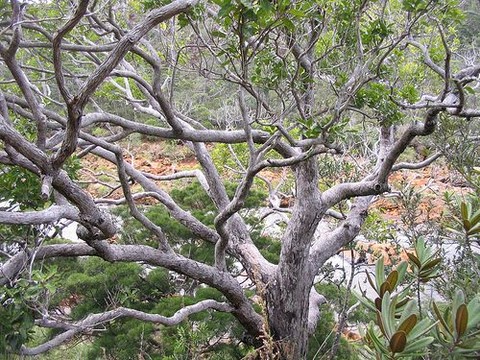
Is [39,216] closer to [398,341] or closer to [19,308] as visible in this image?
[19,308]

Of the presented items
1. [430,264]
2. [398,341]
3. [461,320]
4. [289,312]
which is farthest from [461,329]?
[289,312]

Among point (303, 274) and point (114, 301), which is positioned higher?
point (303, 274)

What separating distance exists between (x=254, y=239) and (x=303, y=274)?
4.91ft

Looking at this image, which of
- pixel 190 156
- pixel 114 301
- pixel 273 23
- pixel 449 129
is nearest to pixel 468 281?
pixel 449 129

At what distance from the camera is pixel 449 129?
2062 mm

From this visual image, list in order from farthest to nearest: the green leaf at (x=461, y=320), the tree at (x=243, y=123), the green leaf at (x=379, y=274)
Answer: the tree at (x=243, y=123) < the green leaf at (x=379, y=274) < the green leaf at (x=461, y=320)

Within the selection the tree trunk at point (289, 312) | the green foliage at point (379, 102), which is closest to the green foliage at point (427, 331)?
the green foliage at point (379, 102)

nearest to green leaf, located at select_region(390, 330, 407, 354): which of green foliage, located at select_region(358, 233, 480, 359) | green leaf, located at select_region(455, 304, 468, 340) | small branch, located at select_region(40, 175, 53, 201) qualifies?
green foliage, located at select_region(358, 233, 480, 359)

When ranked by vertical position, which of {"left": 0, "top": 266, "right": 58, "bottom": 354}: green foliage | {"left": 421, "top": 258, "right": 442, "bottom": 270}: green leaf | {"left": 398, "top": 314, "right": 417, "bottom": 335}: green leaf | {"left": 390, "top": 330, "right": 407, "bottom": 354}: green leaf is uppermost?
{"left": 421, "top": 258, "right": 442, "bottom": 270}: green leaf

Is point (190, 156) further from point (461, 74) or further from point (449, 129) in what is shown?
point (449, 129)

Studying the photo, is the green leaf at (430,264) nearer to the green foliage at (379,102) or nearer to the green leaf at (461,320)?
the green leaf at (461,320)

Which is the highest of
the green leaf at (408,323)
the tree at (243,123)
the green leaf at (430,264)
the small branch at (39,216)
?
the tree at (243,123)

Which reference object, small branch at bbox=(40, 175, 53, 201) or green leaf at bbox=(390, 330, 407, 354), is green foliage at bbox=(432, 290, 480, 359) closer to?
green leaf at bbox=(390, 330, 407, 354)

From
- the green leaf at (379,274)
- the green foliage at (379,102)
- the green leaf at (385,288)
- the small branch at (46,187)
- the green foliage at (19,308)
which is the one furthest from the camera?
the green foliage at (379,102)
